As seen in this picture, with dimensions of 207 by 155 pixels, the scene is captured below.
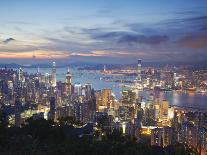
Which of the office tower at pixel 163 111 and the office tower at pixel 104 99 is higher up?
the office tower at pixel 104 99

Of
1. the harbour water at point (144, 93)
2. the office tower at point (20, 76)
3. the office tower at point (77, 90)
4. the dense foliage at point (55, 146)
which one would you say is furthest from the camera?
the office tower at point (20, 76)

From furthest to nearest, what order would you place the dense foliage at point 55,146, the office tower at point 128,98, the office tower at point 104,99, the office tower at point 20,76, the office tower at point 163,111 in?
the office tower at point 20,76 < the office tower at point 128,98 < the office tower at point 104,99 < the office tower at point 163,111 < the dense foliage at point 55,146

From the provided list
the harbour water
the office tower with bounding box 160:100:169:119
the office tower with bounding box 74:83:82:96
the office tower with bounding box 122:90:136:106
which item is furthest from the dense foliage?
the office tower with bounding box 74:83:82:96

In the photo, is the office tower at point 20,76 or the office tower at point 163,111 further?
the office tower at point 20,76

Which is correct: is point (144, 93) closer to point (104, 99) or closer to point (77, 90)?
point (77, 90)

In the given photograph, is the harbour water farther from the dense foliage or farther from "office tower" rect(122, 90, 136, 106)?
the dense foliage

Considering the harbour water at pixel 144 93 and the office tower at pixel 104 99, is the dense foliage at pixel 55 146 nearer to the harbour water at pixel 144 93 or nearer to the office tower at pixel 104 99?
the office tower at pixel 104 99

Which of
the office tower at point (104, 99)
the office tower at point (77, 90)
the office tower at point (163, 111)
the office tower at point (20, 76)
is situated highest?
the office tower at point (20, 76)

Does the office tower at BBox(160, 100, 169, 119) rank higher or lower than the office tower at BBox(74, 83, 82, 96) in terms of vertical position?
lower

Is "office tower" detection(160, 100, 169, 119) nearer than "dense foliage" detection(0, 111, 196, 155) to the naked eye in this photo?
No

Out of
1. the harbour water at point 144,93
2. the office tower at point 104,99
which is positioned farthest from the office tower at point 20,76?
the office tower at point 104,99

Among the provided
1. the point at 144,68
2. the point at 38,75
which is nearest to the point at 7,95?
the point at 38,75
